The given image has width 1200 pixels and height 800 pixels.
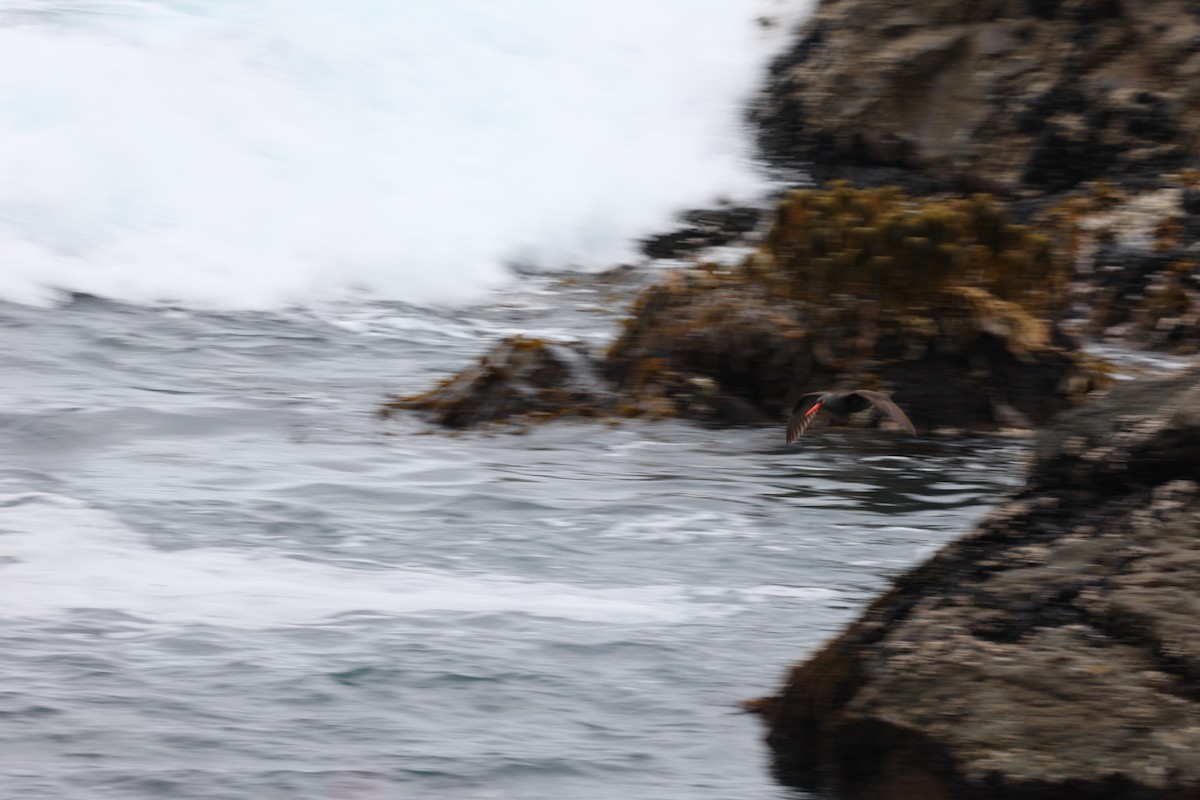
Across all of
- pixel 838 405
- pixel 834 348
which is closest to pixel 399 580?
pixel 838 405

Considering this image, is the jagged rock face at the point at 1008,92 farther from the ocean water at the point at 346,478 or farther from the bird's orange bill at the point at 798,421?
the bird's orange bill at the point at 798,421

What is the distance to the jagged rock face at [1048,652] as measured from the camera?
3.38 meters

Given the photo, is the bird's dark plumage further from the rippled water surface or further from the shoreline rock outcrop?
the shoreline rock outcrop

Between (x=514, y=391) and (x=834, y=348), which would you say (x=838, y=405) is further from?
(x=514, y=391)

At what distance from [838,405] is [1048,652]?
399 cm

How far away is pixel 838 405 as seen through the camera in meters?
7.51

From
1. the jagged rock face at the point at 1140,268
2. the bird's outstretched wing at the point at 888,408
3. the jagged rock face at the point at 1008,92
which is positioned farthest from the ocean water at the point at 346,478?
the jagged rock face at the point at 1140,268

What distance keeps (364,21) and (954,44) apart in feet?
25.9

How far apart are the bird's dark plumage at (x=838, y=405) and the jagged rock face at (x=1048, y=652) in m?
2.88

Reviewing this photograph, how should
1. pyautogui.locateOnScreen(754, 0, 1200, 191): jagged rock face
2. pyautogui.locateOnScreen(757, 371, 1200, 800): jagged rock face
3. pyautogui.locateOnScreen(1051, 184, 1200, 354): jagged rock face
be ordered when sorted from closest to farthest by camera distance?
1. pyautogui.locateOnScreen(757, 371, 1200, 800): jagged rock face
2. pyautogui.locateOnScreen(1051, 184, 1200, 354): jagged rock face
3. pyautogui.locateOnScreen(754, 0, 1200, 191): jagged rock face

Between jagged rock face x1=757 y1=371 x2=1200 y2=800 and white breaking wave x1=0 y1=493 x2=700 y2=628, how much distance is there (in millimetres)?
1639

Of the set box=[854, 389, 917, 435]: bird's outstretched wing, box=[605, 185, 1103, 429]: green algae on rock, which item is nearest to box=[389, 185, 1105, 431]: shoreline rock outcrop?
box=[605, 185, 1103, 429]: green algae on rock

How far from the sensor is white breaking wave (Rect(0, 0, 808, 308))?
14.8 meters

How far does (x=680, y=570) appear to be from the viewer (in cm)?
629
